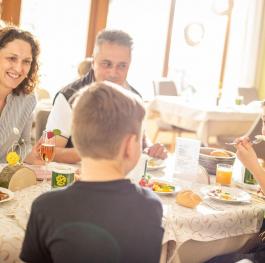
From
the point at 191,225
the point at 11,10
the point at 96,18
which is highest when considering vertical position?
the point at 96,18

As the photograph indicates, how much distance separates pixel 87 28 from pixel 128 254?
18.1ft

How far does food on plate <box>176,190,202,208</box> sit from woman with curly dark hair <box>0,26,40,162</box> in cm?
89

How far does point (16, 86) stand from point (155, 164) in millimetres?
801

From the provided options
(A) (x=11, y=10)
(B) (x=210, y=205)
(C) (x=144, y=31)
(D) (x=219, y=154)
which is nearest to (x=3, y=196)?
(B) (x=210, y=205)

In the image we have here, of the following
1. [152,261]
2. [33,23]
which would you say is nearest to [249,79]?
[33,23]

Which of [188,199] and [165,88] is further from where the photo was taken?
[165,88]

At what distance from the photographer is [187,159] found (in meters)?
1.92

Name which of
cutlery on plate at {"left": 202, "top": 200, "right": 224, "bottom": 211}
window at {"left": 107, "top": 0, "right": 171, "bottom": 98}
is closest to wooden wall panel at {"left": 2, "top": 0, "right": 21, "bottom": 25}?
window at {"left": 107, "top": 0, "right": 171, "bottom": 98}

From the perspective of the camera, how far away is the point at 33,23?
5.79 m

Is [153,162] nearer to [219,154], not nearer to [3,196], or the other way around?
[219,154]

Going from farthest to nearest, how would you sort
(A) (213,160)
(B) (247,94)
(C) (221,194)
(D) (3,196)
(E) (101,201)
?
(B) (247,94), (A) (213,160), (C) (221,194), (D) (3,196), (E) (101,201)

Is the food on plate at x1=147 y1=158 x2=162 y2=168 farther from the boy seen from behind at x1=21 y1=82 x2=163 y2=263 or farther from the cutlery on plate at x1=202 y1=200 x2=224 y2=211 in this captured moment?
the boy seen from behind at x1=21 y1=82 x2=163 y2=263

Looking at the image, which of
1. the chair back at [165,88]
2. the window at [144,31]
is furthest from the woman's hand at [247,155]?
the window at [144,31]

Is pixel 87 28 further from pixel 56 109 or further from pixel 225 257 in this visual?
pixel 225 257
